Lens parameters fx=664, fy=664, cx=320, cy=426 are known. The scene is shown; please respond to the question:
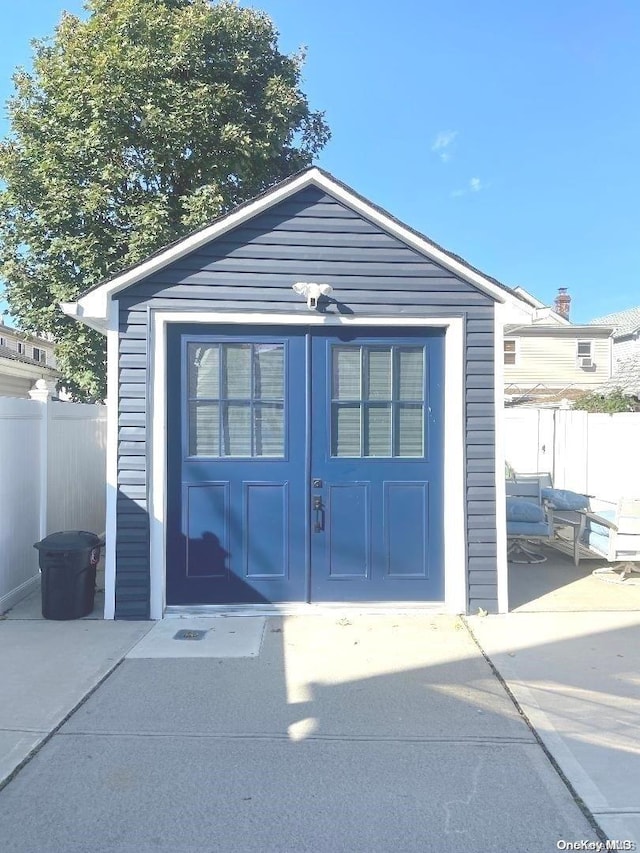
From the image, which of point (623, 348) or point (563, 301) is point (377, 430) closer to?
point (623, 348)

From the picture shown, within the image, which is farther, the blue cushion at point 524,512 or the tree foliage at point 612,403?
the tree foliage at point 612,403

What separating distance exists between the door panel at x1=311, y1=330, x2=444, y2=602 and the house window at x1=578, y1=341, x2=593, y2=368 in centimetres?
2398

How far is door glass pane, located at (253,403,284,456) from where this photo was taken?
5941 mm

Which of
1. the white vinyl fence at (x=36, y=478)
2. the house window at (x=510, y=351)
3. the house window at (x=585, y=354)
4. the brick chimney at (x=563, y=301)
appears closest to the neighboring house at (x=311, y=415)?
the white vinyl fence at (x=36, y=478)

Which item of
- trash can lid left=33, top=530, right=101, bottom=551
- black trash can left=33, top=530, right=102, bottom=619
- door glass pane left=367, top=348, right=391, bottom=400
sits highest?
door glass pane left=367, top=348, right=391, bottom=400

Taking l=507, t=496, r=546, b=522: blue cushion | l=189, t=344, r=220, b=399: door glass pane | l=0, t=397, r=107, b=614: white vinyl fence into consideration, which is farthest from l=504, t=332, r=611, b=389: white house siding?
l=189, t=344, r=220, b=399: door glass pane

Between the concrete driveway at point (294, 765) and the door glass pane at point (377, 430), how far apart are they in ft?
5.98

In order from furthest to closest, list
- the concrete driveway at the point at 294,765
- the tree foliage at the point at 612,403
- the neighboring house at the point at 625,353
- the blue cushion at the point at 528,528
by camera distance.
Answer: the neighboring house at the point at 625,353
the tree foliage at the point at 612,403
the blue cushion at the point at 528,528
the concrete driveway at the point at 294,765

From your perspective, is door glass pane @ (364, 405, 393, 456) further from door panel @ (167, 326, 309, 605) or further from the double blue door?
door panel @ (167, 326, 309, 605)

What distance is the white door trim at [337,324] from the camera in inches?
227

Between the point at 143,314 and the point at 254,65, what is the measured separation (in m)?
7.77

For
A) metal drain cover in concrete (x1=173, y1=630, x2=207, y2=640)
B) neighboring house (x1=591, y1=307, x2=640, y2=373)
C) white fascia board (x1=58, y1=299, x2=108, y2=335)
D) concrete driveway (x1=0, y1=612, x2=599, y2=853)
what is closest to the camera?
concrete driveway (x1=0, y1=612, x2=599, y2=853)

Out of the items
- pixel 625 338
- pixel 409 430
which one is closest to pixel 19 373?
pixel 409 430

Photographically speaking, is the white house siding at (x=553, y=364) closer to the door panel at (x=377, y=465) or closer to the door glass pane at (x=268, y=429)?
the door panel at (x=377, y=465)
